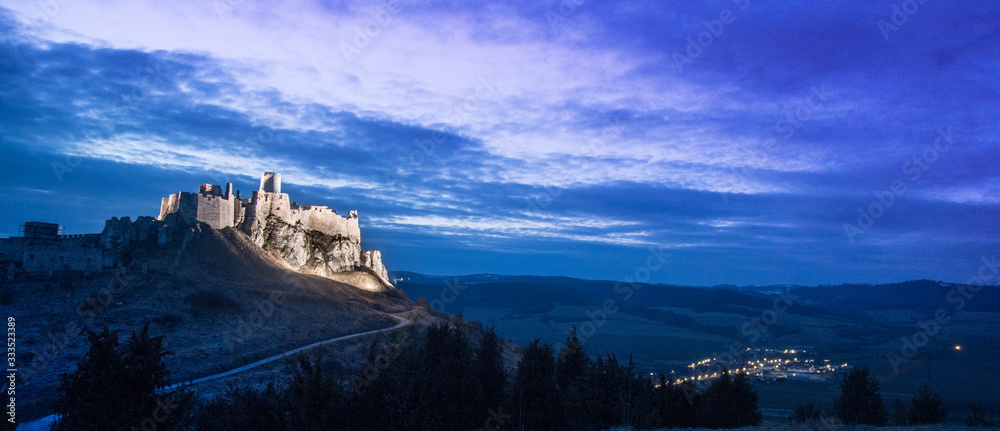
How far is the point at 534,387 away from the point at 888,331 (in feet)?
689

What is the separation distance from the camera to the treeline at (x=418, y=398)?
618 inches

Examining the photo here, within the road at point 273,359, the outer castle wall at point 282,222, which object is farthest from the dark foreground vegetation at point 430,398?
the outer castle wall at point 282,222

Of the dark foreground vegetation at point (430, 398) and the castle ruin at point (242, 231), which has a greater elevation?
the castle ruin at point (242, 231)

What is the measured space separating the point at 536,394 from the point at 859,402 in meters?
24.9

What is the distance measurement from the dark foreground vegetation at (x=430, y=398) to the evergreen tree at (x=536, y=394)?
7 cm

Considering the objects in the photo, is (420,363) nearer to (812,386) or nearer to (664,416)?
(664,416)

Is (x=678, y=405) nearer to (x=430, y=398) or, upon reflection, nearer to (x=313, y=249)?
(x=430, y=398)

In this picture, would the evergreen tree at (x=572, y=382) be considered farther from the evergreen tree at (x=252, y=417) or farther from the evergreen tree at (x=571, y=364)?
the evergreen tree at (x=252, y=417)

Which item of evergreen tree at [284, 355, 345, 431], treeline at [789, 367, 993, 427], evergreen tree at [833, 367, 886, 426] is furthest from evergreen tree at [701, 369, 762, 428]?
evergreen tree at [284, 355, 345, 431]

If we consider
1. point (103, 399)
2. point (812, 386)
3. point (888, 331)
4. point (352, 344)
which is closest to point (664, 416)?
point (352, 344)

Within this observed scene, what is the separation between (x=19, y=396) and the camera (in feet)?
103

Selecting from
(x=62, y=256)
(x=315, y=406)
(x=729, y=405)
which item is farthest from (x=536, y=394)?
(x=62, y=256)

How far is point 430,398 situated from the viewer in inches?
832

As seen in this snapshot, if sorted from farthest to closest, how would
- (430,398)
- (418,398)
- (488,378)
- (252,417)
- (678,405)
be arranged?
1. (678,405)
2. (488,378)
3. (430,398)
4. (418,398)
5. (252,417)
